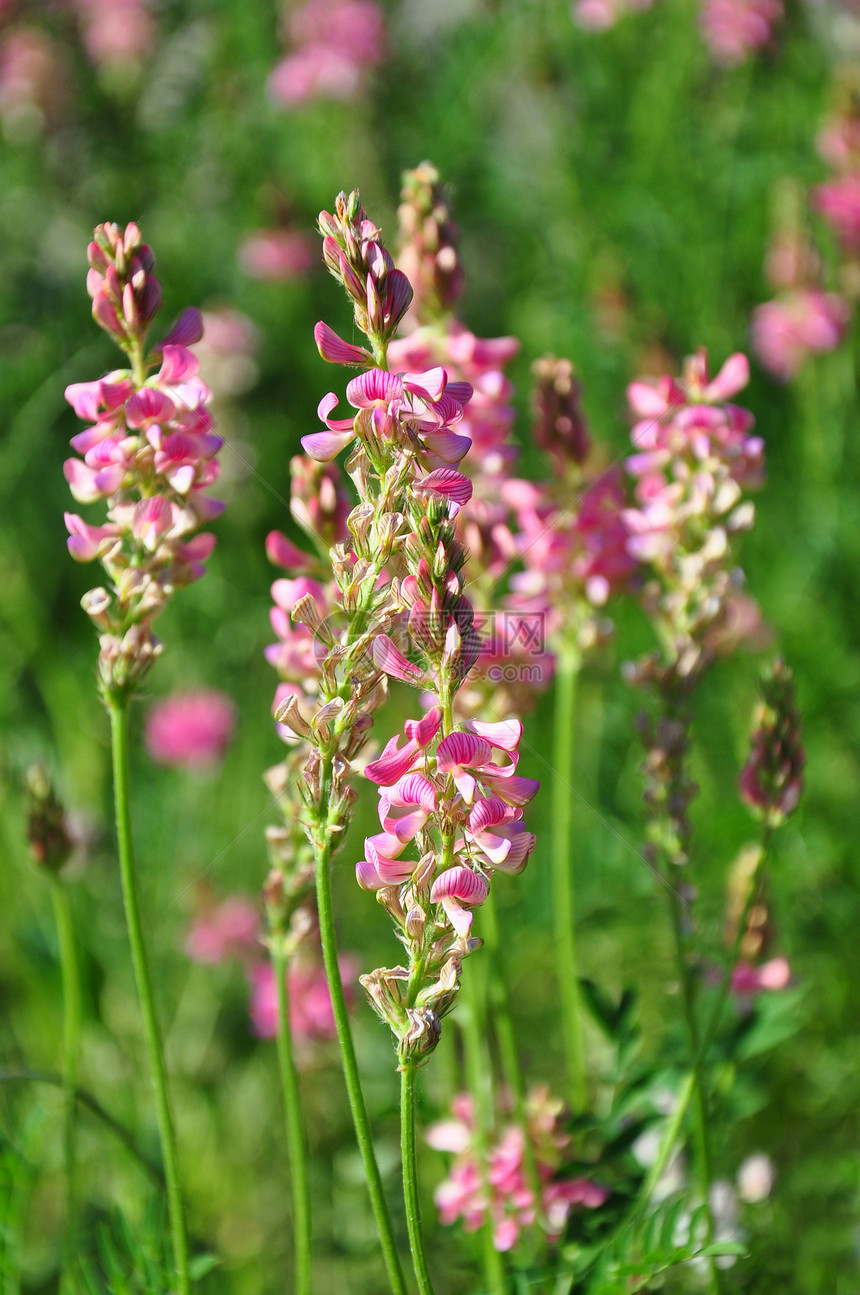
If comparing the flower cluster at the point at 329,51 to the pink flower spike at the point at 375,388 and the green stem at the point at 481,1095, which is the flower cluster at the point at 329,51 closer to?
the green stem at the point at 481,1095

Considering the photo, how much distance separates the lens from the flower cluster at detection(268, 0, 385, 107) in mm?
Result: 4016

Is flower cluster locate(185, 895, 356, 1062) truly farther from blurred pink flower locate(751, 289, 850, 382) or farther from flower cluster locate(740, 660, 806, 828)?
blurred pink flower locate(751, 289, 850, 382)

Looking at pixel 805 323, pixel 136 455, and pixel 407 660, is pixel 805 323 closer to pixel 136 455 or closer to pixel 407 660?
pixel 136 455

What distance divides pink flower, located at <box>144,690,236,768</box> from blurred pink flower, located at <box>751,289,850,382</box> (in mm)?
1870

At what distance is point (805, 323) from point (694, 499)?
2.06 m

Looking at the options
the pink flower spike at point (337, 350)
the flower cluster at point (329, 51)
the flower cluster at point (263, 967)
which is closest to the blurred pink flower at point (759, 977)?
the flower cluster at point (263, 967)

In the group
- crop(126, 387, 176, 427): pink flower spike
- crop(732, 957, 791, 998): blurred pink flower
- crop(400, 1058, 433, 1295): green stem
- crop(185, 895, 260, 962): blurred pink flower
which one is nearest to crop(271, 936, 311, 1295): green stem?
crop(400, 1058, 433, 1295): green stem

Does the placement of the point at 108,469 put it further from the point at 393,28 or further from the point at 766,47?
the point at 393,28

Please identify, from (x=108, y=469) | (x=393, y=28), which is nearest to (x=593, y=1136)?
(x=108, y=469)

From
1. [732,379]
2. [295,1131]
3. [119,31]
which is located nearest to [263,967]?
[295,1131]

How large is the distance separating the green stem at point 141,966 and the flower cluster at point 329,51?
3.54 m

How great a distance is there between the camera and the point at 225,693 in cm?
357

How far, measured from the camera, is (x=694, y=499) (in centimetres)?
137

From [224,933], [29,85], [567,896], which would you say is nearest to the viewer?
[567,896]
